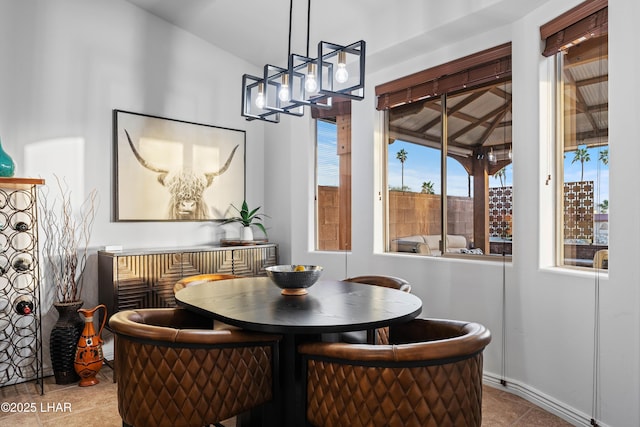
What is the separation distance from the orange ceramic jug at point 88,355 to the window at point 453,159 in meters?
2.51

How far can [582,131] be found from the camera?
2.66 metres

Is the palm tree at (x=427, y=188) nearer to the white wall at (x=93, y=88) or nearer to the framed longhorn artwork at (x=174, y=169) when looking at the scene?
the framed longhorn artwork at (x=174, y=169)

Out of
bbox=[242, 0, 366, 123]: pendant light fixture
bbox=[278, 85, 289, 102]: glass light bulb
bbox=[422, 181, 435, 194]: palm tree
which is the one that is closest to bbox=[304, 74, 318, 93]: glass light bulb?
bbox=[242, 0, 366, 123]: pendant light fixture

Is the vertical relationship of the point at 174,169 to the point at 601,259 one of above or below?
above

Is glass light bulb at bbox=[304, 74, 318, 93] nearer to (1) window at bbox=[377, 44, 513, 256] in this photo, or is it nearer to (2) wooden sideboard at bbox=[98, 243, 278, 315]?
(1) window at bbox=[377, 44, 513, 256]

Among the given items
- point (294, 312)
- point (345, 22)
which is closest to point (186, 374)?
point (294, 312)

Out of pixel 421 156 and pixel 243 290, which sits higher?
pixel 421 156

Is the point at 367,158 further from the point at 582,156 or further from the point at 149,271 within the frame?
the point at 149,271

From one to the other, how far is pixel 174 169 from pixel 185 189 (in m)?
0.21

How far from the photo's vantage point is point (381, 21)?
356 cm

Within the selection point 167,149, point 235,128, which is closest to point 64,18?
point 167,149

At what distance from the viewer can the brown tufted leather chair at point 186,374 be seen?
1750mm

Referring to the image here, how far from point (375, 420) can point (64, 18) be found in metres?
3.76

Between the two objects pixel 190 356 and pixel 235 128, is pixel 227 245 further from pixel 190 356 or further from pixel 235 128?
pixel 190 356
